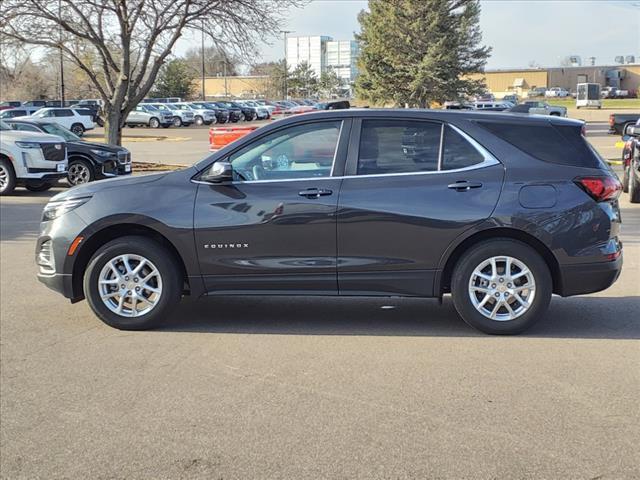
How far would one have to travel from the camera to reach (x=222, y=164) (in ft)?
19.6

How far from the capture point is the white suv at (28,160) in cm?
→ 1616

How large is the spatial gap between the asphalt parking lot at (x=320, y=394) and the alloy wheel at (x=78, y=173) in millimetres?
11182

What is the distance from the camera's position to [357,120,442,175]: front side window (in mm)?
6020

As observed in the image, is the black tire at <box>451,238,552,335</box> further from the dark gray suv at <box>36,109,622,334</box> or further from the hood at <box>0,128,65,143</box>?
the hood at <box>0,128,65,143</box>

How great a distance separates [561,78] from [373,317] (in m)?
139

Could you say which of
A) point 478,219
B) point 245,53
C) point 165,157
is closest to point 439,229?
point 478,219

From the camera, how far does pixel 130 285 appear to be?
6.15 metres

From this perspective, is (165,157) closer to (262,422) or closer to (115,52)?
(115,52)

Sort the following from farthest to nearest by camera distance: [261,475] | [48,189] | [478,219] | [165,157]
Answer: [165,157] < [48,189] < [478,219] < [261,475]

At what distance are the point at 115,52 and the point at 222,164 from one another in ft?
59.9

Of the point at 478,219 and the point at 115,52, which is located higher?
the point at 115,52

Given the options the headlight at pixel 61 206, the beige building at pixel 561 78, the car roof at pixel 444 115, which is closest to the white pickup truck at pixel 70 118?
the headlight at pixel 61 206

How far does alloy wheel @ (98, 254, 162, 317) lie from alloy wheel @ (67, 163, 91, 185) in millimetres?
12348

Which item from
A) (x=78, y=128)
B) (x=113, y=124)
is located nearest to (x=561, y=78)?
(x=78, y=128)
